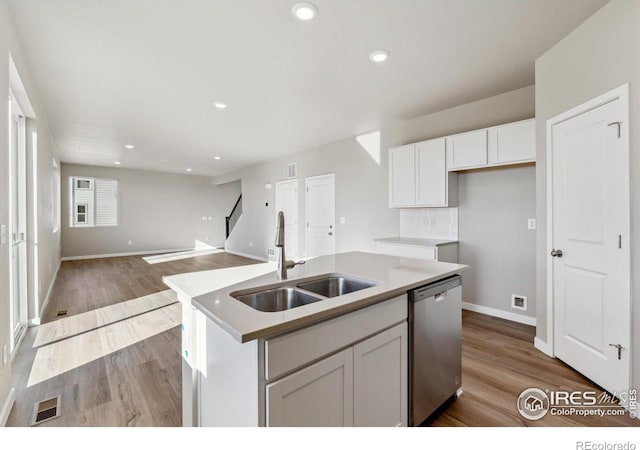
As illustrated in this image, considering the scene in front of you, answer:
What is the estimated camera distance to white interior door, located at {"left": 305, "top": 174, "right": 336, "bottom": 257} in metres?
5.91

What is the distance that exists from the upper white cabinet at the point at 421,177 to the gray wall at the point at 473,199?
1.09 feet

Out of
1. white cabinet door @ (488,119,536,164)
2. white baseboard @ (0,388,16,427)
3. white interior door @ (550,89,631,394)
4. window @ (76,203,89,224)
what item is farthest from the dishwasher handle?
window @ (76,203,89,224)

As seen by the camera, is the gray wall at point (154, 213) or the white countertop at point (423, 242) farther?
the gray wall at point (154, 213)

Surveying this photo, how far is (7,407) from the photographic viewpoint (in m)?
1.90

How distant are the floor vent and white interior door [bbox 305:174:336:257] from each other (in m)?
4.41

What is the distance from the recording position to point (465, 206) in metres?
3.94

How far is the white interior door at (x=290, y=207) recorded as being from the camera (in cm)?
685

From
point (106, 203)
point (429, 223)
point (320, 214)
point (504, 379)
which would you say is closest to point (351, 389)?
point (504, 379)

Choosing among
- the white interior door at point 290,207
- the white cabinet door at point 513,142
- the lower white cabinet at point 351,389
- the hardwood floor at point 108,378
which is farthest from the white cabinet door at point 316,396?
the white interior door at point 290,207

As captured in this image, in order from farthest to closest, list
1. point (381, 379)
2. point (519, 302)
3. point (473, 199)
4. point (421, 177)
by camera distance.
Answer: point (421, 177) → point (473, 199) → point (519, 302) → point (381, 379)

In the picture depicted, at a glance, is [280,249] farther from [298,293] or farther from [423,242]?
[423,242]

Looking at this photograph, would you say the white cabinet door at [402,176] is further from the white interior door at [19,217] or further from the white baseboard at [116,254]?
the white baseboard at [116,254]

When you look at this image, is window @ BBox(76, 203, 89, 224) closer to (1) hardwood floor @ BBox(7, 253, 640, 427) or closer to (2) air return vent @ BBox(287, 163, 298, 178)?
(1) hardwood floor @ BBox(7, 253, 640, 427)

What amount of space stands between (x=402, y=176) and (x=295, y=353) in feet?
11.8
